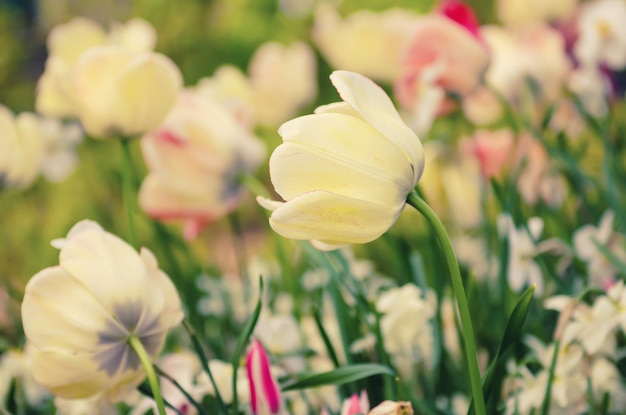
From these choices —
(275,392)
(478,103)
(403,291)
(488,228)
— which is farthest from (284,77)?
(275,392)

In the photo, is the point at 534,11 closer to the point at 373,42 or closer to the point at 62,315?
the point at 373,42

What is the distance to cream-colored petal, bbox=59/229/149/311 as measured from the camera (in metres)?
0.46

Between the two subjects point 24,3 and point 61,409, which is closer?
point 61,409

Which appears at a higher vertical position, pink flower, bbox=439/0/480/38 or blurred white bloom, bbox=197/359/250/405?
pink flower, bbox=439/0/480/38

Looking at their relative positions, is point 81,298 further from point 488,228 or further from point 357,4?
point 357,4

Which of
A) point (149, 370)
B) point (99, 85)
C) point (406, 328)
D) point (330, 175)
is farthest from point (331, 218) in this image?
point (99, 85)

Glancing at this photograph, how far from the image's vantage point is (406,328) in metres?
0.62

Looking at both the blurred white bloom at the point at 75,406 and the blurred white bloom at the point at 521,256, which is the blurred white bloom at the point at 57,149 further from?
the blurred white bloom at the point at 521,256

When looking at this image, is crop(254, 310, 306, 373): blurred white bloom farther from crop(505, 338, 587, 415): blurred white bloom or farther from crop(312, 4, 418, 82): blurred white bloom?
crop(312, 4, 418, 82): blurred white bloom

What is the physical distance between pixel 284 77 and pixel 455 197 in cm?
29

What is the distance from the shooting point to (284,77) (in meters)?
1.13

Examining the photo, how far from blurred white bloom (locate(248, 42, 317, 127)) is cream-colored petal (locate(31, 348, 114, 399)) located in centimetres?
70

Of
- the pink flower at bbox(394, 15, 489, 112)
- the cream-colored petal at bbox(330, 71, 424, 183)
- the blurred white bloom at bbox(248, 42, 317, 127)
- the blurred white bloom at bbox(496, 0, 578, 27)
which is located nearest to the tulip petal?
the cream-colored petal at bbox(330, 71, 424, 183)

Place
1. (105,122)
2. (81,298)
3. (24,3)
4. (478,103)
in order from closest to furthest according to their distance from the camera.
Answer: (81,298)
(105,122)
(478,103)
(24,3)
